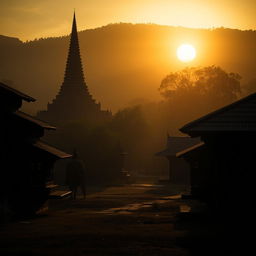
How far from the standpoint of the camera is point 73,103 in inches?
3103

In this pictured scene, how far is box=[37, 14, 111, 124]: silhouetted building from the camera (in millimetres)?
78000

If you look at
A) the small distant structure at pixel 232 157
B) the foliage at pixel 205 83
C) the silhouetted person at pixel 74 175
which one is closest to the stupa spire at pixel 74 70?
the foliage at pixel 205 83

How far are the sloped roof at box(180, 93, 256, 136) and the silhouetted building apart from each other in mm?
59729

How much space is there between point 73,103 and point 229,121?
207 feet

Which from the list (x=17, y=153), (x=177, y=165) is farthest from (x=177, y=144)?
(x=17, y=153)

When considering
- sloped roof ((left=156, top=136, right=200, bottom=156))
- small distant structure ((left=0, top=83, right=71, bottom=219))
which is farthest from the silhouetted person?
sloped roof ((left=156, top=136, right=200, bottom=156))

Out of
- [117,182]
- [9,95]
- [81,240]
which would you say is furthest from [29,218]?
[117,182]

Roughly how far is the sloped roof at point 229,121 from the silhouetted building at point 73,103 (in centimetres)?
5973

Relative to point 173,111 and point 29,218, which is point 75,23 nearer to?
point 173,111

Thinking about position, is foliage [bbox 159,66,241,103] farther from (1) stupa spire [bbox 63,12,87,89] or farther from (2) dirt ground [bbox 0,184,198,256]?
(2) dirt ground [bbox 0,184,198,256]

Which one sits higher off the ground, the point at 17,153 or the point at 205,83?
the point at 205,83

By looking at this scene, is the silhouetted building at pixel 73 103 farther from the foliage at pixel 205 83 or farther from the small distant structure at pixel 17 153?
the small distant structure at pixel 17 153

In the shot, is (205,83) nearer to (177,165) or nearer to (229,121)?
(177,165)

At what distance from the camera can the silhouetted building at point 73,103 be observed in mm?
78000
